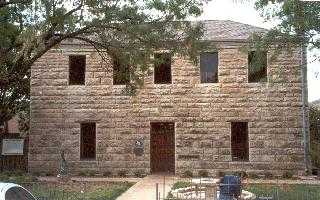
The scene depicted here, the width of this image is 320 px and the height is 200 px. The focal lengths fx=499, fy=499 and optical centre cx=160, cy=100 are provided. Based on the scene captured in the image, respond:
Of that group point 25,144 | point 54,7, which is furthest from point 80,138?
point 54,7

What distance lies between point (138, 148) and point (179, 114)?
2.47 m

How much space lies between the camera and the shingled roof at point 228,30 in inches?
927

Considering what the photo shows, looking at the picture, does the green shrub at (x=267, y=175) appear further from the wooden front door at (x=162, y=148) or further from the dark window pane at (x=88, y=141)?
the dark window pane at (x=88, y=141)

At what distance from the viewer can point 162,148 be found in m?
24.0

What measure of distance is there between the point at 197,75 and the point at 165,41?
8.43 m

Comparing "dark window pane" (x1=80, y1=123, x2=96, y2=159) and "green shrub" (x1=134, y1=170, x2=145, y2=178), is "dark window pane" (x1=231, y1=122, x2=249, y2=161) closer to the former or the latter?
"green shrub" (x1=134, y1=170, x2=145, y2=178)

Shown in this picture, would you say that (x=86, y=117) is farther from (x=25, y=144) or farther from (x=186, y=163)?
(x=186, y=163)

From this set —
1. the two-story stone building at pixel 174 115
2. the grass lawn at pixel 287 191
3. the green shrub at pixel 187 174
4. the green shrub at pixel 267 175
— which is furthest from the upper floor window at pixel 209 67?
the grass lawn at pixel 287 191

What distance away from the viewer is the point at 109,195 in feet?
52.5

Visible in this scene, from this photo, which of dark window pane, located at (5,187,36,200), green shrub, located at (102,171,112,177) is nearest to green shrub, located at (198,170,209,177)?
green shrub, located at (102,171,112,177)

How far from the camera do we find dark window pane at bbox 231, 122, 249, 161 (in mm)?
23031

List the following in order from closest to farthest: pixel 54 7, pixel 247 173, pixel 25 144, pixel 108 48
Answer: pixel 54 7 → pixel 108 48 → pixel 247 173 → pixel 25 144

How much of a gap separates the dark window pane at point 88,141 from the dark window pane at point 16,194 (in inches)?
575

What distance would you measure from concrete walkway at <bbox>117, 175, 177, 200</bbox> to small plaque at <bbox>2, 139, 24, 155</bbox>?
22.1ft
